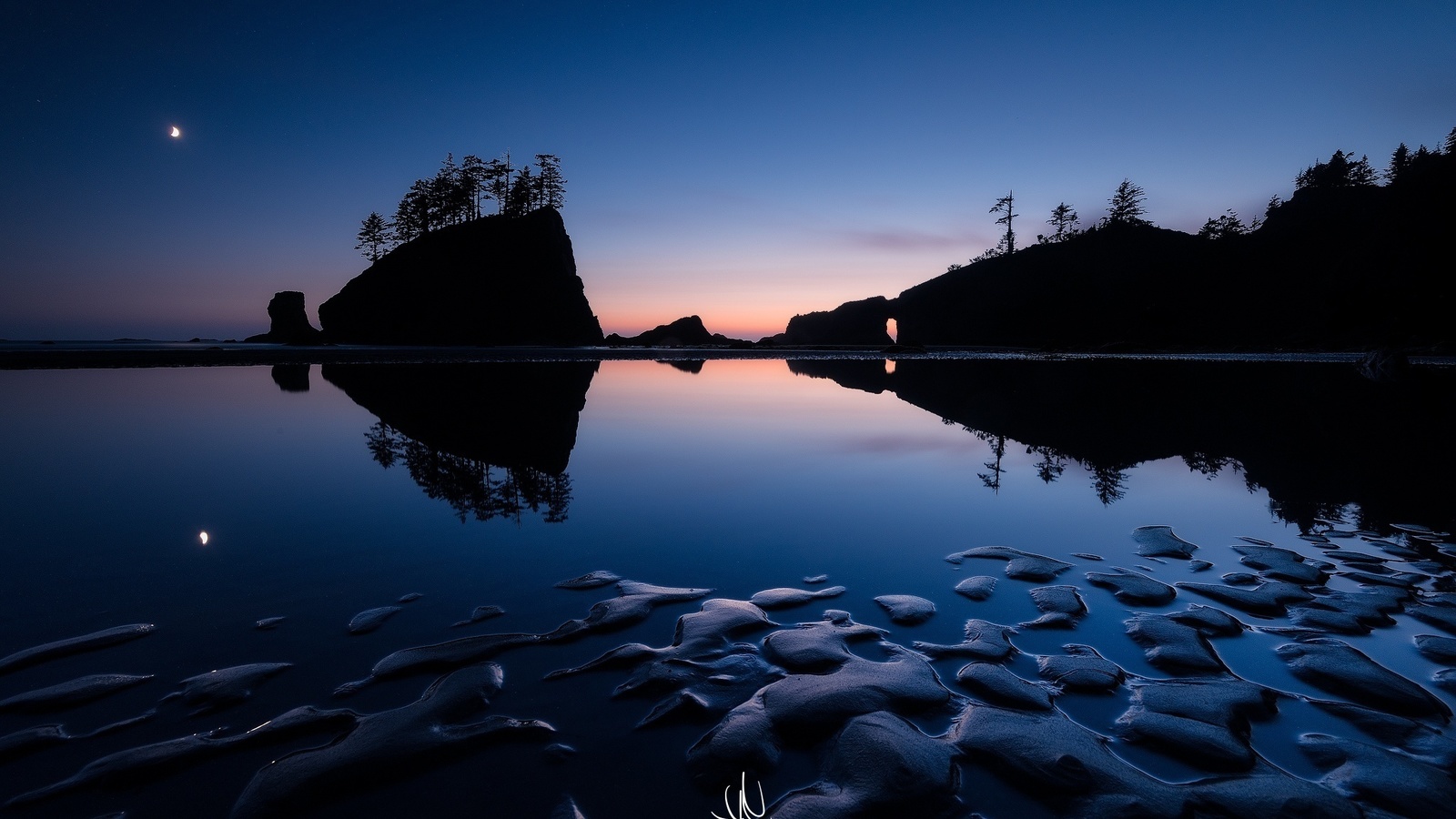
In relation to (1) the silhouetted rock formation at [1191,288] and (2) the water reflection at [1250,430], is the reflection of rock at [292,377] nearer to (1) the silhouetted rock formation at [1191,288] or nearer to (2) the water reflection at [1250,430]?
(2) the water reflection at [1250,430]

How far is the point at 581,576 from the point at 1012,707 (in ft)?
12.6

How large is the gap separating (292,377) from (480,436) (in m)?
23.3

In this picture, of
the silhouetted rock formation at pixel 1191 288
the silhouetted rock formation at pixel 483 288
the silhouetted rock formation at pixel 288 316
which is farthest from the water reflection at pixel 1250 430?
the silhouetted rock formation at pixel 288 316

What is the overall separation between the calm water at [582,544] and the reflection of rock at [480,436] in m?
0.13

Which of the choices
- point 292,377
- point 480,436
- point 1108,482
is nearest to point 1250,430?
point 1108,482

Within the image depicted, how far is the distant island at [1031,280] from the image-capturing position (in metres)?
77.9

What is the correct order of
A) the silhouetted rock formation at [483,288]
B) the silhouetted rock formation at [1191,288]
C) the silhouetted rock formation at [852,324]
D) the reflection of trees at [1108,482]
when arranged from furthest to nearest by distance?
the silhouetted rock formation at [852,324], the silhouetted rock formation at [483,288], the silhouetted rock formation at [1191,288], the reflection of trees at [1108,482]

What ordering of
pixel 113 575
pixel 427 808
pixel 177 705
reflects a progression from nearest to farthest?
pixel 427 808, pixel 177 705, pixel 113 575

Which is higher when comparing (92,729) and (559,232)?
(559,232)

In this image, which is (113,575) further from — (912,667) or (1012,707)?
(1012,707)

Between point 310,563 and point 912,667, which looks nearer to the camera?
point 912,667

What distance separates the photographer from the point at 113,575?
542 cm

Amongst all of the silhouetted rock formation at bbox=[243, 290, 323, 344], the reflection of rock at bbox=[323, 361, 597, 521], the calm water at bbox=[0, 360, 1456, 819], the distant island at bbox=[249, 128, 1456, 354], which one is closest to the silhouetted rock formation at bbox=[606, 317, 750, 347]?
the distant island at bbox=[249, 128, 1456, 354]

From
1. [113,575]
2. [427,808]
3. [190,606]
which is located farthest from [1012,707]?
[113,575]
